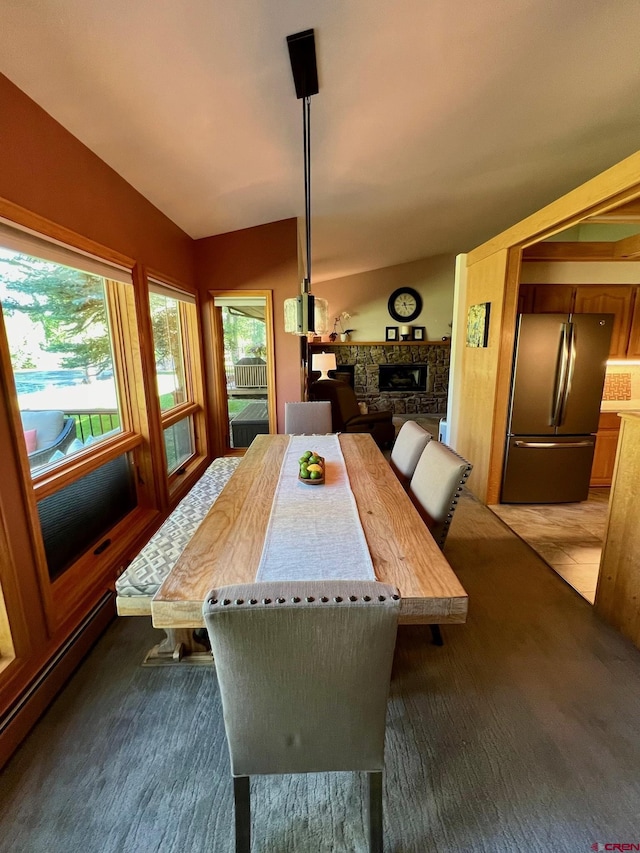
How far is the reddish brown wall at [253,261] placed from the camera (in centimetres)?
378

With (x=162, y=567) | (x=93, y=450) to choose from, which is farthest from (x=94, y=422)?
(x=162, y=567)

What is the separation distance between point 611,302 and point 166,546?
13.3 ft

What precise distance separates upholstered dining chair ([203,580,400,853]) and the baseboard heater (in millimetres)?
952

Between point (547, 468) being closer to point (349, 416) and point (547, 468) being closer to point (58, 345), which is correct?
point (349, 416)

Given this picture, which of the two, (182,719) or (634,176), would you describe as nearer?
(182,719)

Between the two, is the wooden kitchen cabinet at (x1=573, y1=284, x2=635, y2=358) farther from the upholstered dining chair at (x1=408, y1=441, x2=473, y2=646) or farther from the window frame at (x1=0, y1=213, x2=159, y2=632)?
the window frame at (x1=0, y1=213, x2=159, y2=632)

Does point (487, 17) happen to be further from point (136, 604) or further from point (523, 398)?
point (136, 604)

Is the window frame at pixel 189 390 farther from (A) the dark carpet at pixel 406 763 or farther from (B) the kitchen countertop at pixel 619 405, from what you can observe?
(B) the kitchen countertop at pixel 619 405

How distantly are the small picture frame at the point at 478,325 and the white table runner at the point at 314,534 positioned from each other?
210 centimetres

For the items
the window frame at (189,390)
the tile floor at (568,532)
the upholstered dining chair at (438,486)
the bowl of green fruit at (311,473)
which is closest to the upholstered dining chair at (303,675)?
the upholstered dining chair at (438,486)

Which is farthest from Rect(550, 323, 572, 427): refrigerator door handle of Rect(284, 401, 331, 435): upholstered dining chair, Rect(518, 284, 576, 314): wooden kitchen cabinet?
Rect(284, 401, 331, 435): upholstered dining chair

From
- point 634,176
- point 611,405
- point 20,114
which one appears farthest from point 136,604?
point 611,405

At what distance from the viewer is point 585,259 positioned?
3.33 meters

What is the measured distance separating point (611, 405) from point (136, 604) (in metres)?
4.12
